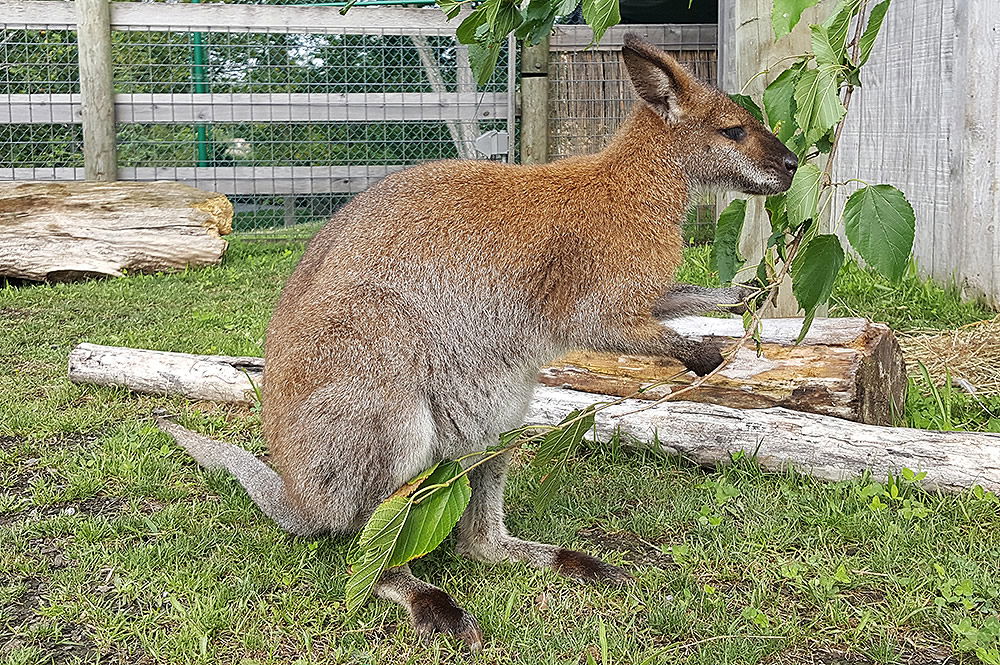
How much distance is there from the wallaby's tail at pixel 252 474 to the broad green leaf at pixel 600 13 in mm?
1688

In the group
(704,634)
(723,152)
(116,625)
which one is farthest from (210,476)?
(723,152)

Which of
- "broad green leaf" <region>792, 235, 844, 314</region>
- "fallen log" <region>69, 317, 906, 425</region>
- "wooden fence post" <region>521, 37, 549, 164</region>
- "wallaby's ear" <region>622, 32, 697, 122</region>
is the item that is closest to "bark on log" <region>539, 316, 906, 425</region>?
"fallen log" <region>69, 317, 906, 425</region>

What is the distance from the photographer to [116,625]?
2.79 meters

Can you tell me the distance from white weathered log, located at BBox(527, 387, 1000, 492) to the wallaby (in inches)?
20.6

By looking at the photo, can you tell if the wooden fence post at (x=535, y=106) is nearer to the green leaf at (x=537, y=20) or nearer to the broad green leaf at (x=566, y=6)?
the green leaf at (x=537, y=20)

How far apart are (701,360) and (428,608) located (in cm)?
109

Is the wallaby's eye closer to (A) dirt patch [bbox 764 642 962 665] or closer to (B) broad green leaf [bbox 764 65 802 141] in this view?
(B) broad green leaf [bbox 764 65 802 141]

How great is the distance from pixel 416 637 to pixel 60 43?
7.73m

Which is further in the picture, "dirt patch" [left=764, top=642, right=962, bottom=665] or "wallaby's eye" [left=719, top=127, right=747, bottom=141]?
"wallaby's eye" [left=719, top=127, right=747, bottom=141]

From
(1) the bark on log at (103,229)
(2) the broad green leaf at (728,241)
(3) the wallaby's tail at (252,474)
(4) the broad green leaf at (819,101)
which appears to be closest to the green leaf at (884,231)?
(4) the broad green leaf at (819,101)

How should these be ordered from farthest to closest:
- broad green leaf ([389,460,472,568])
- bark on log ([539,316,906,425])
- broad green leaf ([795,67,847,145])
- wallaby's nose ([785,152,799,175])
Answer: bark on log ([539,316,906,425]) < wallaby's nose ([785,152,799,175]) < broad green leaf ([389,460,472,568]) < broad green leaf ([795,67,847,145])

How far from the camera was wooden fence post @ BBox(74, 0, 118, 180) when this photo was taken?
325 inches

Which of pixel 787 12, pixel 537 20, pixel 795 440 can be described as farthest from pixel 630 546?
pixel 787 12

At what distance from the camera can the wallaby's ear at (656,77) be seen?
2.88m
